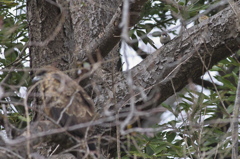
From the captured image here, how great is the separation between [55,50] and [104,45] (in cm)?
58

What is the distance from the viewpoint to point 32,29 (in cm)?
441

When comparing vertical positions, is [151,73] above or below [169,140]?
above

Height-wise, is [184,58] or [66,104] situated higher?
[184,58]

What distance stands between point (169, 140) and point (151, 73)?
761 mm

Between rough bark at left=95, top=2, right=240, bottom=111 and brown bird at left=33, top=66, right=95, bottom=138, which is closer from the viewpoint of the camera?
brown bird at left=33, top=66, right=95, bottom=138

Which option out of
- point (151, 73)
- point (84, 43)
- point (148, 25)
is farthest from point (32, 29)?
point (148, 25)

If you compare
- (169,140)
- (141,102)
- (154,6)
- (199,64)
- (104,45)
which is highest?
(154,6)

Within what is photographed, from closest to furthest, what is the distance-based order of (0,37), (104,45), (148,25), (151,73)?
(104,45) → (151,73) → (0,37) → (148,25)

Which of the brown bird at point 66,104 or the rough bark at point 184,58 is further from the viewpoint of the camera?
the rough bark at point 184,58

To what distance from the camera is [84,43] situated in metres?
4.79

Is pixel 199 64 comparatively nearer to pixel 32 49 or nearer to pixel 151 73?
pixel 151 73

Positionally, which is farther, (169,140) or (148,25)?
(148,25)

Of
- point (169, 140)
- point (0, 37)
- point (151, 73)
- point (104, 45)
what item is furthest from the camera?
point (0, 37)

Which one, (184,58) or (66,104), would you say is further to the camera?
(184,58)
